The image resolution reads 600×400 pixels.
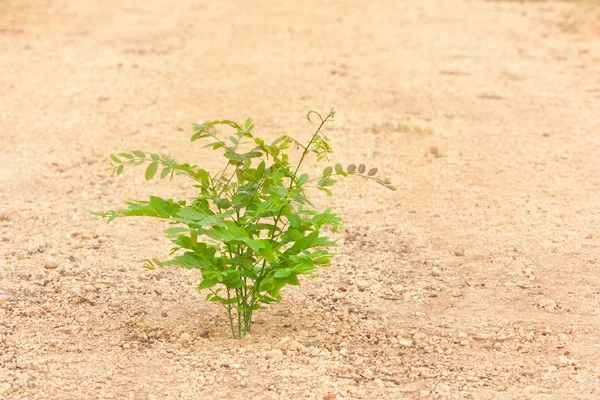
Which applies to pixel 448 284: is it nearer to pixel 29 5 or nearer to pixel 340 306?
pixel 340 306

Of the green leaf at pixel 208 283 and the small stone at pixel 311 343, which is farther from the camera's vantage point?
the small stone at pixel 311 343

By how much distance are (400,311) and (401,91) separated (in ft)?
12.6

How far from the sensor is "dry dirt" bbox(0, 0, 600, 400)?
3041 millimetres

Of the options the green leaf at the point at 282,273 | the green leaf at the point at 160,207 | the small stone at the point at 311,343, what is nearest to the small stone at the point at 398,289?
the small stone at the point at 311,343

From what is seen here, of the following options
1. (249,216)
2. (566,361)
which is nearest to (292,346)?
(249,216)

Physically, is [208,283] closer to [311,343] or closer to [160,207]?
[160,207]

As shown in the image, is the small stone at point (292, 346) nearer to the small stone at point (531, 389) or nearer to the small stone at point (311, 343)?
the small stone at point (311, 343)

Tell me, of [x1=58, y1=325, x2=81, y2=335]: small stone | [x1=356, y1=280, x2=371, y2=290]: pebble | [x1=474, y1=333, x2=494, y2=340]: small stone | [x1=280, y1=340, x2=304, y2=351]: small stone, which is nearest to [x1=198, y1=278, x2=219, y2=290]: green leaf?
[x1=280, y1=340, x2=304, y2=351]: small stone

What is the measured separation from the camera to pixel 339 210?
478 centimetres

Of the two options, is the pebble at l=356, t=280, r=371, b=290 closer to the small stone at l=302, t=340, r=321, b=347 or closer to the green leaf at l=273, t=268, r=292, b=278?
the small stone at l=302, t=340, r=321, b=347

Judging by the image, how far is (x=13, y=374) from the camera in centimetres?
293

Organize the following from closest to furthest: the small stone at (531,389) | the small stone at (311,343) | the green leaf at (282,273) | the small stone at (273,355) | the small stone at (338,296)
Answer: the small stone at (531,389) → the green leaf at (282,273) → the small stone at (273,355) → the small stone at (311,343) → the small stone at (338,296)

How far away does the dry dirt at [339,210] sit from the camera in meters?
3.04

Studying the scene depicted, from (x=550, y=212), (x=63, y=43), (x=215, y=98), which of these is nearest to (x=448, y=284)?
(x=550, y=212)
